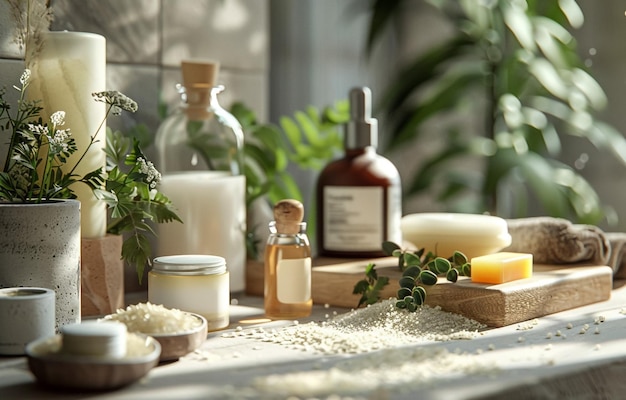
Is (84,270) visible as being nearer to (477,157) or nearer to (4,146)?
(4,146)

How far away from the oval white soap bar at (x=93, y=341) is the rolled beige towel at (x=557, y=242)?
698mm

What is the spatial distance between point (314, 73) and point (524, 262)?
1.17m

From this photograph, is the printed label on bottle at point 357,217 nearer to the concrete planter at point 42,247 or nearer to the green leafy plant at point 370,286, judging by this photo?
the green leafy plant at point 370,286

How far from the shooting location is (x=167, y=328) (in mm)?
862

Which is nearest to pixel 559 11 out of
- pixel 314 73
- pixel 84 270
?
pixel 314 73

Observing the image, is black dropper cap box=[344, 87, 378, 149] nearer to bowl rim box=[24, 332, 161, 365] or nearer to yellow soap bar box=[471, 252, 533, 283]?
yellow soap bar box=[471, 252, 533, 283]

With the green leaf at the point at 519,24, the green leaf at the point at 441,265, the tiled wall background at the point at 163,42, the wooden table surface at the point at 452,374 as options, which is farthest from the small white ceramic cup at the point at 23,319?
the green leaf at the point at 519,24

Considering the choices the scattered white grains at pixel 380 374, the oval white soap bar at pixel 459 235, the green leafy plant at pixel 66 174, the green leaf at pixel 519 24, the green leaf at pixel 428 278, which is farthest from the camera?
the green leaf at pixel 519 24

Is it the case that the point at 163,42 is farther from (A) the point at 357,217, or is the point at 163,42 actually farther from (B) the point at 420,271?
(B) the point at 420,271

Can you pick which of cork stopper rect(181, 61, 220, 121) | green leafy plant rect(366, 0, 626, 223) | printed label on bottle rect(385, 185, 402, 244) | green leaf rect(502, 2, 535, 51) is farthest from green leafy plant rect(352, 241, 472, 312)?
green leaf rect(502, 2, 535, 51)

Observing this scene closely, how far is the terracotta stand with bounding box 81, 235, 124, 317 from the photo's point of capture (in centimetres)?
107

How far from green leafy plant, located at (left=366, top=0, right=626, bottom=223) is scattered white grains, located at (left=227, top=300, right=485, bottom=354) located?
0.79 m

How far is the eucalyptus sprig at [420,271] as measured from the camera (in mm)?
1042

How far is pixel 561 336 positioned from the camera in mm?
964
